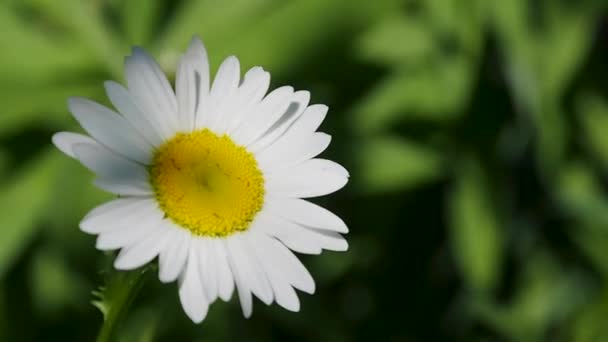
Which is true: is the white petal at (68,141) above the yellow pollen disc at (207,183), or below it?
below

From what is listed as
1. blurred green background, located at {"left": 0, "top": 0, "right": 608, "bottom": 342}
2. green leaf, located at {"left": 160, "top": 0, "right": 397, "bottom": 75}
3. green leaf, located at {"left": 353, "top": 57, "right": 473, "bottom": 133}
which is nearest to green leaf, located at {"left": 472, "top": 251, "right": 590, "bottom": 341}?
blurred green background, located at {"left": 0, "top": 0, "right": 608, "bottom": 342}

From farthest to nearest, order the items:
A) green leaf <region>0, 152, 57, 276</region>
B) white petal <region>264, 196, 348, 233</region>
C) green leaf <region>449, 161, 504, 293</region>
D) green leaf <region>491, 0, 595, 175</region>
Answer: green leaf <region>449, 161, 504, 293</region> → green leaf <region>491, 0, 595, 175</region> → green leaf <region>0, 152, 57, 276</region> → white petal <region>264, 196, 348, 233</region>

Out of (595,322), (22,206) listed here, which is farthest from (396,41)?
(22,206)

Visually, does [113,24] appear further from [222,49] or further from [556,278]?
[556,278]

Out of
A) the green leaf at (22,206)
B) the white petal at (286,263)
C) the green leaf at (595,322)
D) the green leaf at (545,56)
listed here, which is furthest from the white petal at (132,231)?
the green leaf at (595,322)

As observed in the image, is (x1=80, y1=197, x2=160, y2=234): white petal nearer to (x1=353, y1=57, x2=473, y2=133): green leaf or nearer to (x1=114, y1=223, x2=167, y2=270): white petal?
(x1=114, y1=223, x2=167, y2=270): white petal

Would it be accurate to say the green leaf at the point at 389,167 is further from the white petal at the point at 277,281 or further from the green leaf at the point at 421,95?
the white petal at the point at 277,281
